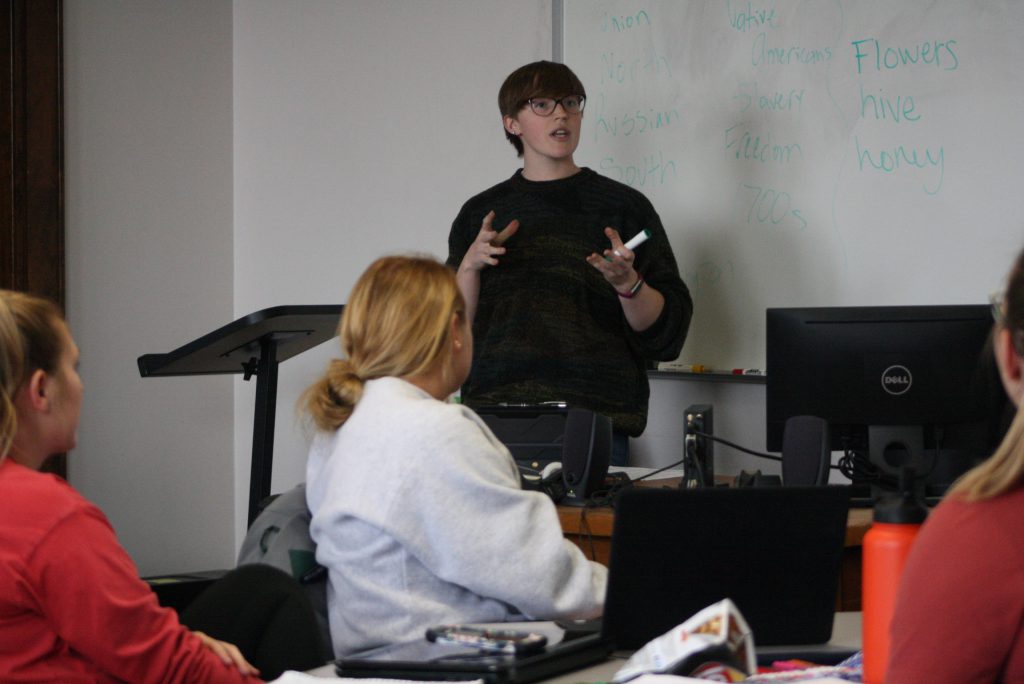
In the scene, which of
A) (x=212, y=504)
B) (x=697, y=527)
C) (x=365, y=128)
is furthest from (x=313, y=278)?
(x=697, y=527)

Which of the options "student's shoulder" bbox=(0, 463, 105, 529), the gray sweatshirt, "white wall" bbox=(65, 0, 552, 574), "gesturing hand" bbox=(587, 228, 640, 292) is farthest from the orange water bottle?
"white wall" bbox=(65, 0, 552, 574)

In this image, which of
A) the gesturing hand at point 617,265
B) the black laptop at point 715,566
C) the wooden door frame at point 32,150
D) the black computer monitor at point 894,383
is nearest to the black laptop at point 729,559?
the black laptop at point 715,566

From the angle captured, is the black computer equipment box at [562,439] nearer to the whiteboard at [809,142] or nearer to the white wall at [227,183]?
the whiteboard at [809,142]

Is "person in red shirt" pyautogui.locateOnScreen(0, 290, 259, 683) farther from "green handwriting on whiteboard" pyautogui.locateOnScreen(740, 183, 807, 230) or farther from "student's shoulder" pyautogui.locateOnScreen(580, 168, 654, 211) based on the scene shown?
"green handwriting on whiteboard" pyautogui.locateOnScreen(740, 183, 807, 230)

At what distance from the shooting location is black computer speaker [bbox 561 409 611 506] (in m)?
2.26

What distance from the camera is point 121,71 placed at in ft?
14.5

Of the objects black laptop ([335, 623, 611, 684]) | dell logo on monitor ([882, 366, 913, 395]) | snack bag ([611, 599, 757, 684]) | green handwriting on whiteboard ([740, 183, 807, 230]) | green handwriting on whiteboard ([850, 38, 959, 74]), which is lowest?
black laptop ([335, 623, 611, 684])

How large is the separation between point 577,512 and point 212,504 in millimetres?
2850

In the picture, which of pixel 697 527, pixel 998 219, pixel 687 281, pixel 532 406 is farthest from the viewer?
pixel 687 281

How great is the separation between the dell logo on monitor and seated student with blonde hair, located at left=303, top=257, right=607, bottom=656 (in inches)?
35.5

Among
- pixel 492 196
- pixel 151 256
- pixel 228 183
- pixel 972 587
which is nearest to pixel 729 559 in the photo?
pixel 972 587

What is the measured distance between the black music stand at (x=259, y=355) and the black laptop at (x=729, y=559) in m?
1.88

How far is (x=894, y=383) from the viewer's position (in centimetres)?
231

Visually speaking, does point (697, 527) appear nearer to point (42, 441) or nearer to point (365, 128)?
point (42, 441)
